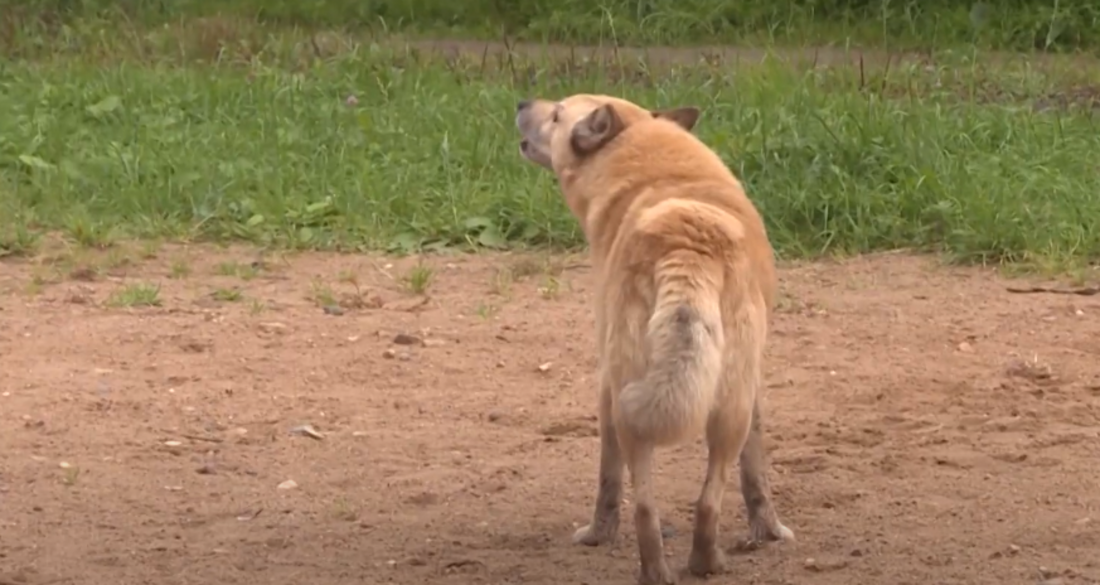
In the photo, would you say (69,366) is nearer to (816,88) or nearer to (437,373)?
(437,373)

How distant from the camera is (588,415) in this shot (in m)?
5.66

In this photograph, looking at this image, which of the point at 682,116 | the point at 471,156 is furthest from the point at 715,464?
the point at 471,156

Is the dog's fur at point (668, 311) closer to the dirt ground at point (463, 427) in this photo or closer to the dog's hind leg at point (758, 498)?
the dog's hind leg at point (758, 498)

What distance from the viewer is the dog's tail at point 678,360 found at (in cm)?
384

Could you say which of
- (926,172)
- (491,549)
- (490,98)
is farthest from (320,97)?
(491,549)

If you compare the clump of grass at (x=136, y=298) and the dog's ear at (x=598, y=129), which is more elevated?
the dog's ear at (x=598, y=129)

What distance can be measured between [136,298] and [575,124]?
2730 millimetres

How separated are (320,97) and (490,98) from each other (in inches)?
41.6

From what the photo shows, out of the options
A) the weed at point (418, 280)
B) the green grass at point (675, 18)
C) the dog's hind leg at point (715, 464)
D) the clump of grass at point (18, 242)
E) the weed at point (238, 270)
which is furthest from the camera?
the green grass at point (675, 18)

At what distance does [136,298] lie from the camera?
6859mm

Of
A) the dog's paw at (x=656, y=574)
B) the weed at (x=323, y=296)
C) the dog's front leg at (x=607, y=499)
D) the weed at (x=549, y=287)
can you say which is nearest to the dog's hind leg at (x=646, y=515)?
the dog's paw at (x=656, y=574)

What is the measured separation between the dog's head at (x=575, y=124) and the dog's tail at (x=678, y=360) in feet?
2.73

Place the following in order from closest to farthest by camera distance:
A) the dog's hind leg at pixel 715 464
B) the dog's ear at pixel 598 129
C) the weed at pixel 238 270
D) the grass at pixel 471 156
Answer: the dog's hind leg at pixel 715 464
the dog's ear at pixel 598 129
the weed at pixel 238 270
the grass at pixel 471 156

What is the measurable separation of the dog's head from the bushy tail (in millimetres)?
875
